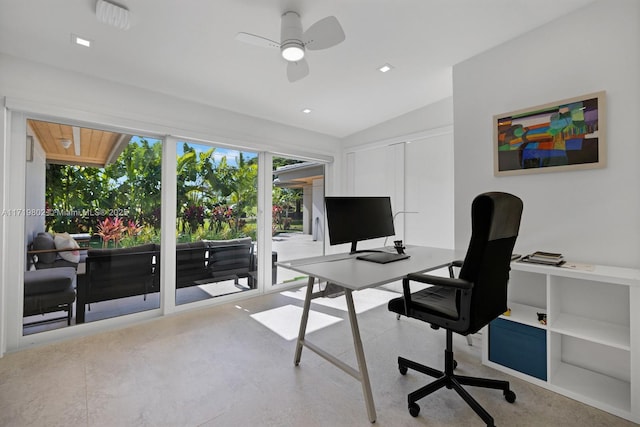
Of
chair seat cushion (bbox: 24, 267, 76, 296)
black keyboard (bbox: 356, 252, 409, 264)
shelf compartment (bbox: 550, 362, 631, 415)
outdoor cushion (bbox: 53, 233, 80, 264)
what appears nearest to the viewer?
shelf compartment (bbox: 550, 362, 631, 415)

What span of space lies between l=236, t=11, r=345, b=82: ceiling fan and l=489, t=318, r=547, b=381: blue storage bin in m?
2.45

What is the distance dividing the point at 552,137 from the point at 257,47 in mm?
2576

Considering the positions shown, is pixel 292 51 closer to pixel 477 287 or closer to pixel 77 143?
pixel 477 287

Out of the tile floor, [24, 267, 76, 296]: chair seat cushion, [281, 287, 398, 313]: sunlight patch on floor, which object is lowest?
the tile floor

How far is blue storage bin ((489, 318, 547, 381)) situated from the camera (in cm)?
208

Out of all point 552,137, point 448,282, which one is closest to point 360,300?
point 448,282

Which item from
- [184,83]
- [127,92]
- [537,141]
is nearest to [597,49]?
[537,141]

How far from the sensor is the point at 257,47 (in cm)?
253

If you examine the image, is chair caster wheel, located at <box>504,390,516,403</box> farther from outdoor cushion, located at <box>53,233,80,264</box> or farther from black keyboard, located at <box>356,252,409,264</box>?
outdoor cushion, located at <box>53,233,80,264</box>

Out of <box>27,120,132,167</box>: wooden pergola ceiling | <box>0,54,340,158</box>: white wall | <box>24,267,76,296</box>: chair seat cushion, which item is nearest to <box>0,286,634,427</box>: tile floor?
<box>24,267,76,296</box>: chair seat cushion

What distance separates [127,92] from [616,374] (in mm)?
4805

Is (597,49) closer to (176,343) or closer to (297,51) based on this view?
(297,51)

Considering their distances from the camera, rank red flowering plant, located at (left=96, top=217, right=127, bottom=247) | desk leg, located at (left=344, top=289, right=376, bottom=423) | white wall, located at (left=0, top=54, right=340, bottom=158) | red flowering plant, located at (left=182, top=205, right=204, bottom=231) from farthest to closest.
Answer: red flowering plant, located at (left=182, top=205, right=204, bottom=231) < red flowering plant, located at (left=96, top=217, right=127, bottom=247) < white wall, located at (left=0, top=54, right=340, bottom=158) < desk leg, located at (left=344, top=289, right=376, bottom=423)

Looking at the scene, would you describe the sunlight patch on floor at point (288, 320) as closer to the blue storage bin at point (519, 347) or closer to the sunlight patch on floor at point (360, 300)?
the sunlight patch on floor at point (360, 300)
